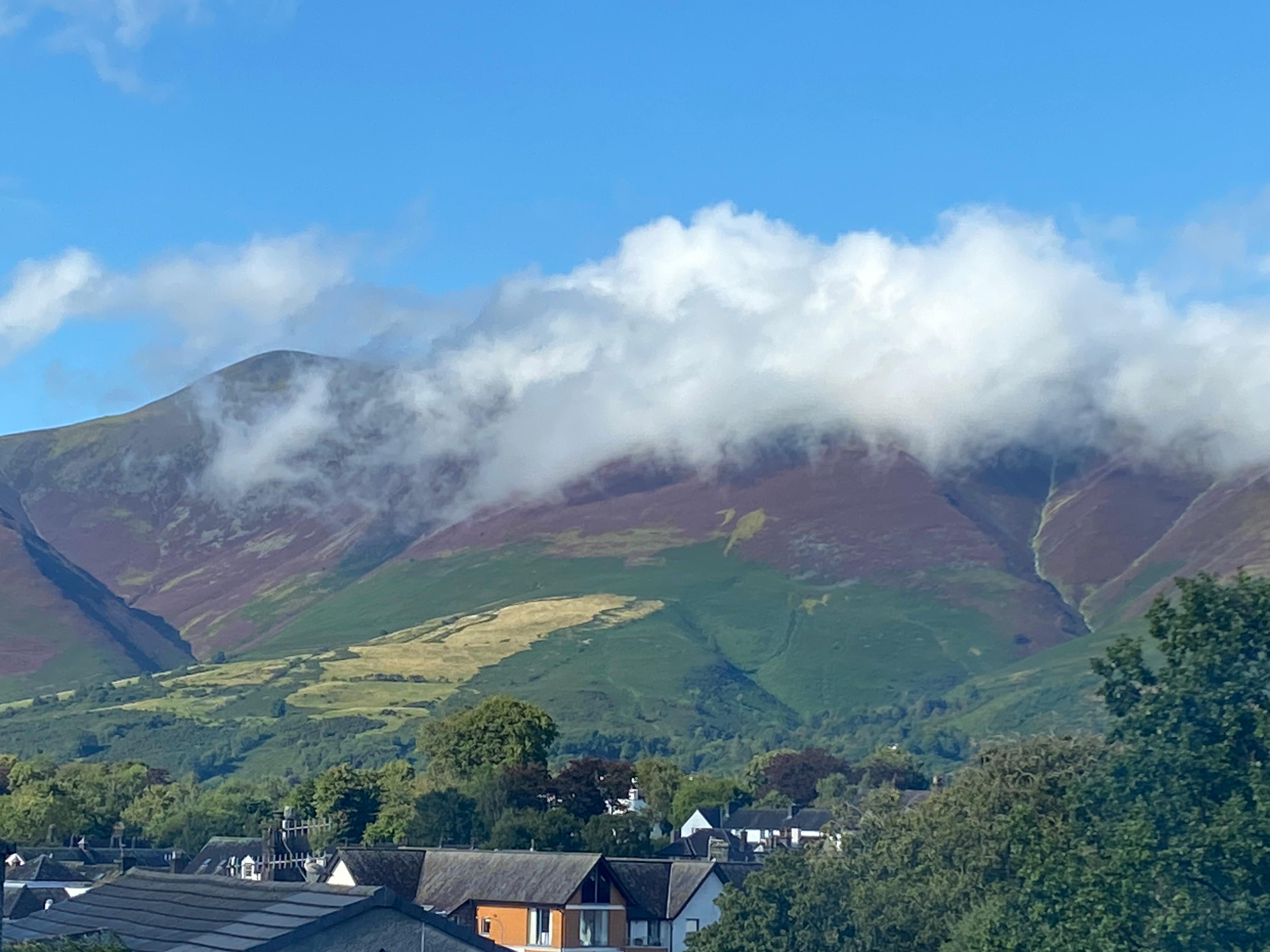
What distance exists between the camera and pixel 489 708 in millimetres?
141750

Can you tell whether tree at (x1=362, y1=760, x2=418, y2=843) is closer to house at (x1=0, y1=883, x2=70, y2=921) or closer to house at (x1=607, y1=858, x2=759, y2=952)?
house at (x1=0, y1=883, x2=70, y2=921)

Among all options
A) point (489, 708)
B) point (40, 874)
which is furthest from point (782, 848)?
point (489, 708)

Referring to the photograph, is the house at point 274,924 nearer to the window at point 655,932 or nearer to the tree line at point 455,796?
the window at point 655,932

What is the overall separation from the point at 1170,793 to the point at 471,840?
7240 cm

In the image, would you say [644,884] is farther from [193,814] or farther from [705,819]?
[705,819]

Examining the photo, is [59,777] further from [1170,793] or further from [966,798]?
[1170,793]

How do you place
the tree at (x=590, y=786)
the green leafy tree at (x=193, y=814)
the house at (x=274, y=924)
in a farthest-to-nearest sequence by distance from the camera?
the green leafy tree at (x=193, y=814) < the tree at (x=590, y=786) < the house at (x=274, y=924)

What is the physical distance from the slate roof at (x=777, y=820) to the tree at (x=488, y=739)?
21.2 meters

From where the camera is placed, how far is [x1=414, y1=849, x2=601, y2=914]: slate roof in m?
71.6

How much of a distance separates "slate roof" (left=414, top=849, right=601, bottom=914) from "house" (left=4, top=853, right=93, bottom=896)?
105 feet

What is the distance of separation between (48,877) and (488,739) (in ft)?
144

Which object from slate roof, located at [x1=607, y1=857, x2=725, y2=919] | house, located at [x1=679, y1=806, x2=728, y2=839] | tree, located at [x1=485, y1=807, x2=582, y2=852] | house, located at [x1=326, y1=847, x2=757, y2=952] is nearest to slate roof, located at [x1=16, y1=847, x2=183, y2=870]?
tree, located at [x1=485, y1=807, x2=582, y2=852]

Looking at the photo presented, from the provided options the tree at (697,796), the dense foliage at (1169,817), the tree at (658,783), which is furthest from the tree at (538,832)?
the tree at (658,783)

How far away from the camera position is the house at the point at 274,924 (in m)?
35.7
